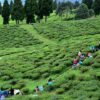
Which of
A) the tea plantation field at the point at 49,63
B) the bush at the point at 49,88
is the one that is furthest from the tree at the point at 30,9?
the bush at the point at 49,88

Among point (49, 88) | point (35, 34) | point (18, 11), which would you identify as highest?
point (18, 11)

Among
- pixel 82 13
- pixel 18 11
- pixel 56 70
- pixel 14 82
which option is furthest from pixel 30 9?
pixel 14 82

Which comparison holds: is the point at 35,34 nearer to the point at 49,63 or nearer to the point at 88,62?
the point at 49,63

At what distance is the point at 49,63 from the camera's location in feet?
162

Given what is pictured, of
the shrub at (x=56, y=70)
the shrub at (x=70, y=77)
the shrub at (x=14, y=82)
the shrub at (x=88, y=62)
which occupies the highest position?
the shrub at (x=88, y=62)

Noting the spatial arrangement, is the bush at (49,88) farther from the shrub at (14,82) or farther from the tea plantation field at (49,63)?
the shrub at (14,82)

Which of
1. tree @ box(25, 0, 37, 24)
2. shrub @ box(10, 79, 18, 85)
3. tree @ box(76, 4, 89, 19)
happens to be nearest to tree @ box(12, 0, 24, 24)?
tree @ box(25, 0, 37, 24)

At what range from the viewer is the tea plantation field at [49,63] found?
31969 mm

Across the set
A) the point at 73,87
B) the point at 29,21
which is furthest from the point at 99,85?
the point at 29,21

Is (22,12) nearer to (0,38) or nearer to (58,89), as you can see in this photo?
(0,38)

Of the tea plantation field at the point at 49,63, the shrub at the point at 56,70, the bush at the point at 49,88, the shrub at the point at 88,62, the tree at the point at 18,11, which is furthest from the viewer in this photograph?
the tree at the point at 18,11

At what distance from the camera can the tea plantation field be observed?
32.0 metres

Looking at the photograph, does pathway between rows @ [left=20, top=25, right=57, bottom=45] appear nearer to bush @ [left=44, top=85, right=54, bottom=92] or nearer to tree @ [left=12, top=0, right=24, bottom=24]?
tree @ [left=12, top=0, right=24, bottom=24]

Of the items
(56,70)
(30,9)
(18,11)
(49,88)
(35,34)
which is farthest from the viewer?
(30,9)
